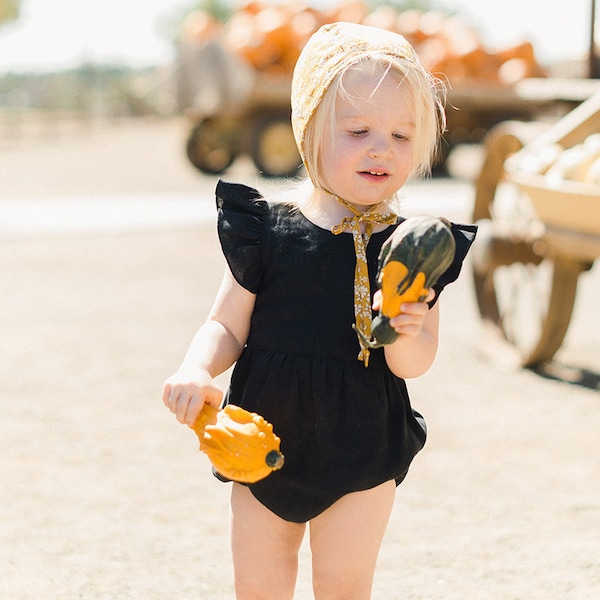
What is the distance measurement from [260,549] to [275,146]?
12217mm

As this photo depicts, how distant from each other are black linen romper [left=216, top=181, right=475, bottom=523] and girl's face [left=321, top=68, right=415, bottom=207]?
0.11m

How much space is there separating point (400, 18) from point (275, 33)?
9.05 feet

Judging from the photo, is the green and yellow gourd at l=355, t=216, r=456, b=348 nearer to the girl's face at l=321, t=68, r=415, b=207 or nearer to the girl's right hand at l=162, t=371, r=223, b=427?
the girl's face at l=321, t=68, r=415, b=207

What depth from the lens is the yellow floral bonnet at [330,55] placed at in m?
2.03

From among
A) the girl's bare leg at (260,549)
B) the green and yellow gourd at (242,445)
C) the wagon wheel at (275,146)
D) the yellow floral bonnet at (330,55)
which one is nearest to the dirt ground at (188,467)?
the girl's bare leg at (260,549)

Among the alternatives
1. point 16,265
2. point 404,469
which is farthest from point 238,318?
point 16,265

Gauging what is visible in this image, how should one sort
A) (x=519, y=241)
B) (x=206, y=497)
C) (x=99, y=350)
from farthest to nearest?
(x=99, y=350) → (x=519, y=241) → (x=206, y=497)

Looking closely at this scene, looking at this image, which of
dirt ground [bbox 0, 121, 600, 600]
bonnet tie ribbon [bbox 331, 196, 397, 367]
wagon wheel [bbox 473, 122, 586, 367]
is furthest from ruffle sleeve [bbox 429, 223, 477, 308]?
wagon wheel [bbox 473, 122, 586, 367]

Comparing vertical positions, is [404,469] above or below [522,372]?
above

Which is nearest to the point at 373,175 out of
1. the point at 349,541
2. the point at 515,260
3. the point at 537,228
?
the point at 349,541

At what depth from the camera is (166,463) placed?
142 inches

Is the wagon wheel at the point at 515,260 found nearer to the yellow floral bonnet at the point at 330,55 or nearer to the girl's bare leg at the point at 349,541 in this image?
the yellow floral bonnet at the point at 330,55

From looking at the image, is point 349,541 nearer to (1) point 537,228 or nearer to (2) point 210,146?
(1) point 537,228

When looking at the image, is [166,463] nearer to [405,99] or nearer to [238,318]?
[238,318]
